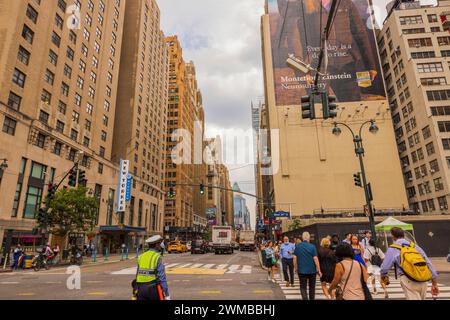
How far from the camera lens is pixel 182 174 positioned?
96875 millimetres

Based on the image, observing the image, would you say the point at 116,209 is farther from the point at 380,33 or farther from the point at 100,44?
the point at 380,33

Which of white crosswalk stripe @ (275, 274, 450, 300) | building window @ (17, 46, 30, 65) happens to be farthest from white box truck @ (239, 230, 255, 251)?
white crosswalk stripe @ (275, 274, 450, 300)

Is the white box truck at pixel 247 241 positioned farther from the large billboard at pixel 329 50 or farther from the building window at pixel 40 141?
the building window at pixel 40 141

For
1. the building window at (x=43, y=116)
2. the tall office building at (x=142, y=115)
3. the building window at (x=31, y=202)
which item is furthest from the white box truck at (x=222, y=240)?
the building window at (x=43, y=116)

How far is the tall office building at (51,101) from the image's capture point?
29344mm

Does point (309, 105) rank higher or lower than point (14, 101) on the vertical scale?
lower

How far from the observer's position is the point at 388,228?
66.2 feet

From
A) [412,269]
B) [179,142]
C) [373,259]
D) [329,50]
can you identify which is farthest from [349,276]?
[179,142]

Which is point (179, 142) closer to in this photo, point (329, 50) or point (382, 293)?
point (329, 50)

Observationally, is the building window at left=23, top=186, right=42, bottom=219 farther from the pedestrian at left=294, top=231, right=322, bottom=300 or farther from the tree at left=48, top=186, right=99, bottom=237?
the pedestrian at left=294, top=231, right=322, bottom=300

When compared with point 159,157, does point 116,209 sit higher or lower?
lower

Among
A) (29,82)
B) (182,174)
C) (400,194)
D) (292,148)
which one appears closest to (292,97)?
(292,148)

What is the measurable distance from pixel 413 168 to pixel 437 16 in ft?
98.3

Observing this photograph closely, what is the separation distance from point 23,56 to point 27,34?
294 centimetres
